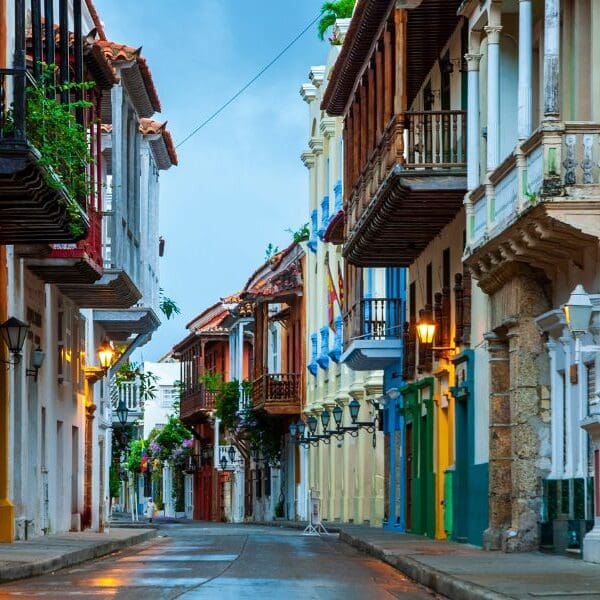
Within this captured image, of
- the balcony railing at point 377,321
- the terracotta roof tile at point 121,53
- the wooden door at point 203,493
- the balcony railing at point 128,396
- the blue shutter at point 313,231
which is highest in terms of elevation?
the terracotta roof tile at point 121,53

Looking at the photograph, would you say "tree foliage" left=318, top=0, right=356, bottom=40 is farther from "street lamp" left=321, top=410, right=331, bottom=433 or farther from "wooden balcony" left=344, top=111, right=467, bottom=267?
"wooden balcony" left=344, top=111, right=467, bottom=267

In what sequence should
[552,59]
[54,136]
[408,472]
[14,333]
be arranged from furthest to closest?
1. [408,472]
2. [14,333]
3. [54,136]
4. [552,59]

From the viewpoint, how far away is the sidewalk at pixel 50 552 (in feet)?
65.3

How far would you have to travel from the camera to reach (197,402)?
8131cm

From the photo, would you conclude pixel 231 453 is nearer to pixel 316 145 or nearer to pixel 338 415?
pixel 316 145

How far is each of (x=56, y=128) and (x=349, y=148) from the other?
627 inches

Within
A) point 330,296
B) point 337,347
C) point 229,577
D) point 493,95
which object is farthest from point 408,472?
point 229,577

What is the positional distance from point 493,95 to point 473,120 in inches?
71.6

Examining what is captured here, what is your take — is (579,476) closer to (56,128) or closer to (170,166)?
(56,128)

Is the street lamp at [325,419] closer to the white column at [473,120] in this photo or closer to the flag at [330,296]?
the flag at [330,296]

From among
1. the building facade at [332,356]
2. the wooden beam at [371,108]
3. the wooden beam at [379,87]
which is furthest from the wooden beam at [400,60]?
the building facade at [332,356]

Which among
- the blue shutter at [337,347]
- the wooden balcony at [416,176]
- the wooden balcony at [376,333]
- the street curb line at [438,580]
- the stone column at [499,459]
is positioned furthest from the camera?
the blue shutter at [337,347]

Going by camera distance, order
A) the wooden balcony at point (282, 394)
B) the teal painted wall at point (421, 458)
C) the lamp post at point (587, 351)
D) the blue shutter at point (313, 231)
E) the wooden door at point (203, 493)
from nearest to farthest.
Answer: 1. the lamp post at point (587, 351)
2. the teal painted wall at point (421, 458)
3. the blue shutter at point (313, 231)
4. the wooden balcony at point (282, 394)
5. the wooden door at point (203, 493)

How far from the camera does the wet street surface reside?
1680 centimetres
